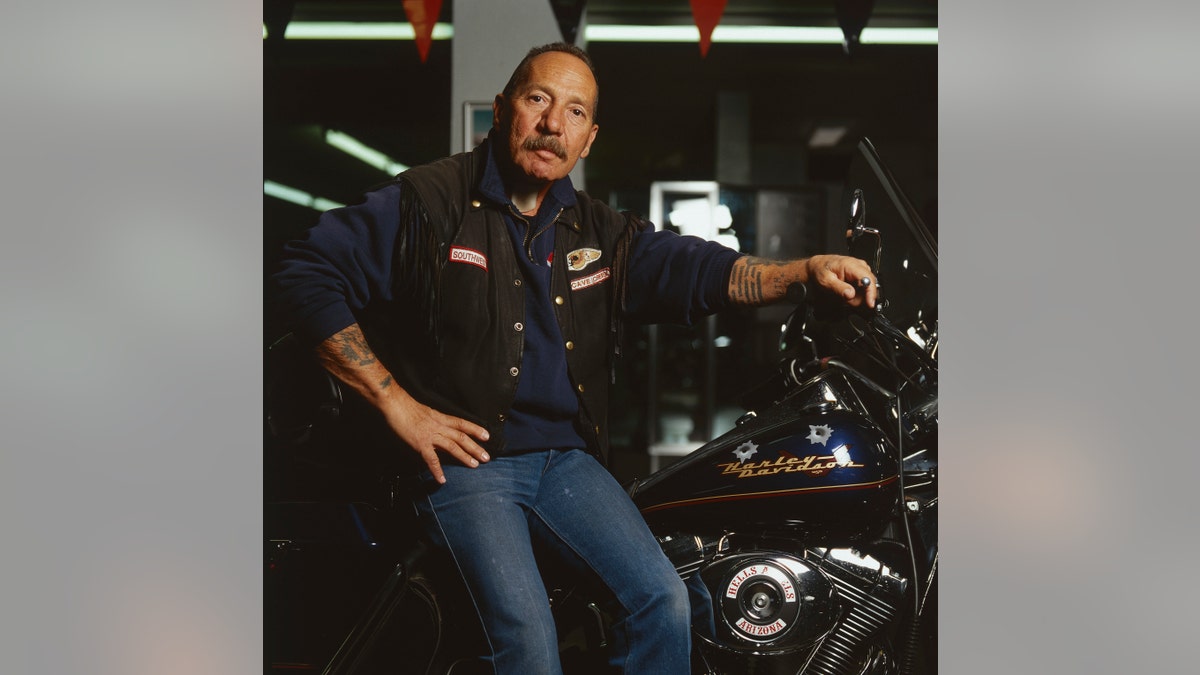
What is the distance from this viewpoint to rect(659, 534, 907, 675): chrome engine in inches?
70.5

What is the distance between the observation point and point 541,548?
1.78 m

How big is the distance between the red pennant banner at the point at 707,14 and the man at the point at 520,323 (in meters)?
0.54

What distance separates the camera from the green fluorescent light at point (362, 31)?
2260mm

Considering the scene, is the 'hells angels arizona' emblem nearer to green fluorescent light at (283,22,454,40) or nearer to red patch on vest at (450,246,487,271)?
red patch on vest at (450,246,487,271)

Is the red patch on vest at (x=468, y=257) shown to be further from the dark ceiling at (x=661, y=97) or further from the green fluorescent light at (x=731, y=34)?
the green fluorescent light at (x=731, y=34)

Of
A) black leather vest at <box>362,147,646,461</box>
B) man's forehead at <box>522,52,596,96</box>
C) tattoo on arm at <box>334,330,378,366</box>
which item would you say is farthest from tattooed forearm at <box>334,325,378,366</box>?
man's forehead at <box>522,52,596,96</box>

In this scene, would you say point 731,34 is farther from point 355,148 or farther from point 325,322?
point 325,322

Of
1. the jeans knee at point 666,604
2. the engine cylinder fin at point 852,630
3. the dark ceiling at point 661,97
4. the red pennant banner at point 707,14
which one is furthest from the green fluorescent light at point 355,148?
the engine cylinder fin at point 852,630

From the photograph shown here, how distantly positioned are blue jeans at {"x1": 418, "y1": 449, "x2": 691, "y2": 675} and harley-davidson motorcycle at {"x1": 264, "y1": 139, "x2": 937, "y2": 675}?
75mm
